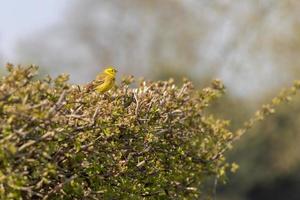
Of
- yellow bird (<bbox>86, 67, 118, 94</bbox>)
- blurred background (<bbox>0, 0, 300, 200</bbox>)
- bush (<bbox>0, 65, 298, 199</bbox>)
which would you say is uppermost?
blurred background (<bbox>0, 0, 300, 200</bbox>)

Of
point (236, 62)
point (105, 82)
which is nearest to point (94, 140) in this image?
point (105, 82)

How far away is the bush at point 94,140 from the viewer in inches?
203

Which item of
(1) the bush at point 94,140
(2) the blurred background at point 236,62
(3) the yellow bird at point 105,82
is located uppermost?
(2) the blurred background at point 236,62

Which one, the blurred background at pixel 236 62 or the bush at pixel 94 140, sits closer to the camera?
the bush at pixel 94 140

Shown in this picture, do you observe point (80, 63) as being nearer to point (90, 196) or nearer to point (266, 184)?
point (266, 184)

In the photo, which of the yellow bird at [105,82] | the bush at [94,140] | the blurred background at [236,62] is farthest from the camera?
the blurred background at [236,62]

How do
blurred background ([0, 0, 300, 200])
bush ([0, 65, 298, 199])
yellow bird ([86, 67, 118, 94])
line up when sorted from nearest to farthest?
bush ([0, 65, 298, 199]) → yellow bird ([86, 67, 118, 94]) → blurred background ([0, 0, 300, 200])

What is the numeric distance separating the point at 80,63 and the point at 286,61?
1016 cm

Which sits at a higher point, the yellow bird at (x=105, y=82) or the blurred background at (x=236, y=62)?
the blurred background at (x=236, y=62)

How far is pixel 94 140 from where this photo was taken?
593cm

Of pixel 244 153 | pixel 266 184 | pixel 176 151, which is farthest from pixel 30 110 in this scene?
pixel 266 184

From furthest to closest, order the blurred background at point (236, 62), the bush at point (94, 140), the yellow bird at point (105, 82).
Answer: the blurred background at point (236, 62) < the yellow bird at point (105, 82) < the bush at point (94, 140)

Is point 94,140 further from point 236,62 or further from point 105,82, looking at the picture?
point 236,62

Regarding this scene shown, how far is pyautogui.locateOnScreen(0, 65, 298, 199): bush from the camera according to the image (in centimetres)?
514
